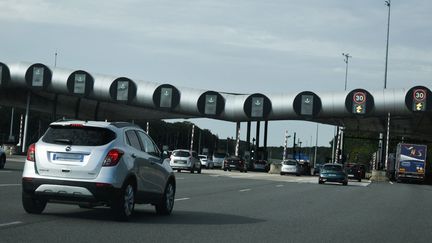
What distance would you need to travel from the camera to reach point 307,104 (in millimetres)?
66688

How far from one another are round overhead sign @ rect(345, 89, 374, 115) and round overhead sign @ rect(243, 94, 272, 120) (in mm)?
8258

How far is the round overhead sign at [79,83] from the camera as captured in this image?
68188 millimetres

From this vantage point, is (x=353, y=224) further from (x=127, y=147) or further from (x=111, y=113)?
(x=111, y=113)

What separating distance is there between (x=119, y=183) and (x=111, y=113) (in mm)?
77983

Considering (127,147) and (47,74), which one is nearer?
(127,147)

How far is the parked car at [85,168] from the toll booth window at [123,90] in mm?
55721

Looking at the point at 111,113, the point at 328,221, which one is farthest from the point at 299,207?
the point at 111,113

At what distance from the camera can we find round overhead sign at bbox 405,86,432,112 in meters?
61.6

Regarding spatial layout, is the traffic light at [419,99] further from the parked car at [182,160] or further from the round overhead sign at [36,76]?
the round overhead sign at [36,76]

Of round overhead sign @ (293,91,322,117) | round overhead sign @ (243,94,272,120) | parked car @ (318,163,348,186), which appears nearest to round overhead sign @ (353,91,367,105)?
round overhead sign @ (293,91,322,117)

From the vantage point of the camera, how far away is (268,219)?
584 inches

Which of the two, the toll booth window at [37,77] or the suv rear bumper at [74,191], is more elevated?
the toll booth window at [37,77]

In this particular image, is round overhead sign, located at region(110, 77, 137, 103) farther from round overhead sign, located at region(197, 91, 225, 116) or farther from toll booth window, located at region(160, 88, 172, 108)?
round overhead sign, located at region(197, 91, 225, 116)

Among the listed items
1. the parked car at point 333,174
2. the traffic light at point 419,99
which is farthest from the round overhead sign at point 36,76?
the traffic light at point 419,99
